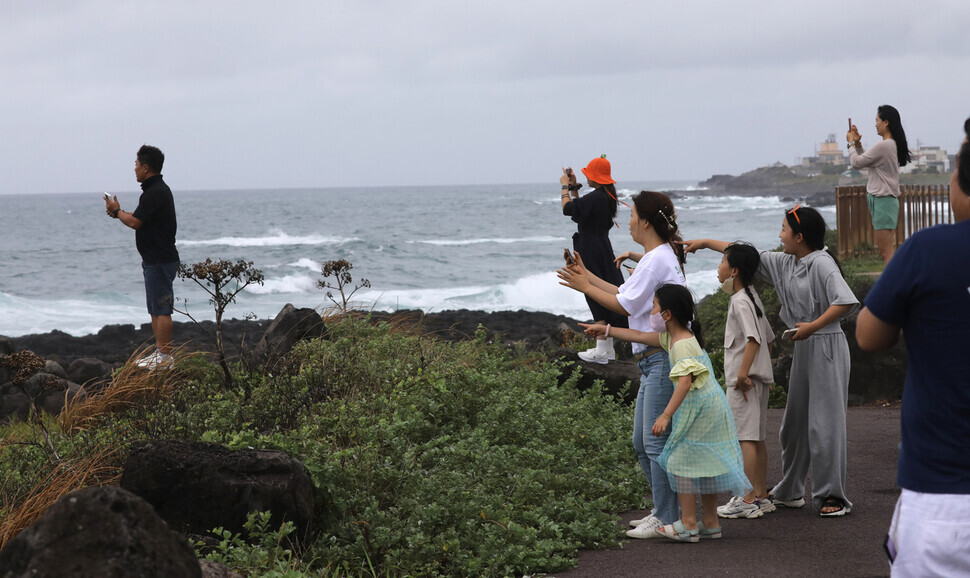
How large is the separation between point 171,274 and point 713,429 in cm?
581

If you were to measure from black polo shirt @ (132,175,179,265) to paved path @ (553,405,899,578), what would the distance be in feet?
17.1

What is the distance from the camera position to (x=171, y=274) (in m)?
9.05

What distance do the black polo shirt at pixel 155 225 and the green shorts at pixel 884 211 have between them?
8.41m

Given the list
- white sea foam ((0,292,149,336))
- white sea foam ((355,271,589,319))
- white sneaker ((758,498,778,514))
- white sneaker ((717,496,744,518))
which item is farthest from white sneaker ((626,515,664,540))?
white sea foam ((355,271,589,319))

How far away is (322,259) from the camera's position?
3941 centimetres

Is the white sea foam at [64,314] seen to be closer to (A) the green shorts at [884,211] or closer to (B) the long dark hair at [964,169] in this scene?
(A) the green shorts at [884,211]

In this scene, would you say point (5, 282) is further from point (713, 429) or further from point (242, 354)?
point (713, 429)

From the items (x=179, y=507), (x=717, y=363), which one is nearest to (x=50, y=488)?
(x=179, y=507)

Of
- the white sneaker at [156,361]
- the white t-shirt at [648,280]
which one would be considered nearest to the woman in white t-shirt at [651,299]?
the white t-shirt at [648,280]

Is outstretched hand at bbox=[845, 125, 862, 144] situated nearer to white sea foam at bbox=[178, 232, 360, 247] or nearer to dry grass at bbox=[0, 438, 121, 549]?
dry grass at bbox=[0, 438, 121, 549]

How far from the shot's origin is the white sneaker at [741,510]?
228 inches

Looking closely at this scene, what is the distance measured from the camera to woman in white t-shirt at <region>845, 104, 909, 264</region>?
34.5 ft

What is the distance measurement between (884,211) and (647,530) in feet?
26.4

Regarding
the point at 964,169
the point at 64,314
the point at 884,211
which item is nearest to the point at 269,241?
the point at 64,314
